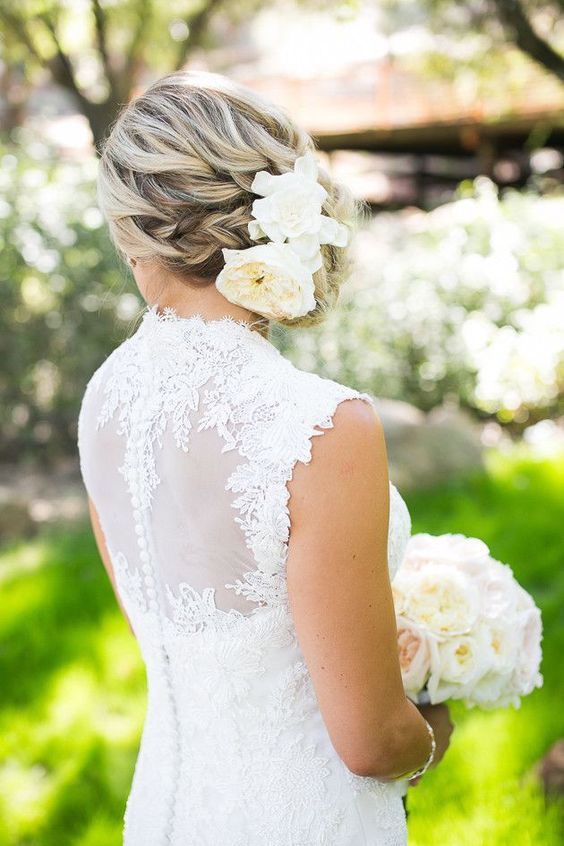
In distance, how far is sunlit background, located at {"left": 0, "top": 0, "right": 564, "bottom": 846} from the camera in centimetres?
306

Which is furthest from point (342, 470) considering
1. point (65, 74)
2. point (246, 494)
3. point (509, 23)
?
point (65, 74)

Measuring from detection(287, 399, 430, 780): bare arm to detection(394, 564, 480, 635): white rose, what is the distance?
369 millimetres

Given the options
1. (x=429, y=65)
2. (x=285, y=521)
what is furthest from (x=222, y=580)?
(x=429, y=65)

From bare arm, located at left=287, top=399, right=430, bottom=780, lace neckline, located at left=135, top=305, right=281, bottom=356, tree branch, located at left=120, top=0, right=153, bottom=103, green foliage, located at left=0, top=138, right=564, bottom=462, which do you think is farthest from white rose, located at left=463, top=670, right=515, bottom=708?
tree branch, located at left=120, top=0, right=153, bottom=103

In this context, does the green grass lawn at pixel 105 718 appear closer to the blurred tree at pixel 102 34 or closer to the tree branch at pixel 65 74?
the blurred tree at pixel 102 34

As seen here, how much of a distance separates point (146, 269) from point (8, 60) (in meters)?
7.87

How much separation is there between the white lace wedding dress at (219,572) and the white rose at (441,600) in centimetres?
28

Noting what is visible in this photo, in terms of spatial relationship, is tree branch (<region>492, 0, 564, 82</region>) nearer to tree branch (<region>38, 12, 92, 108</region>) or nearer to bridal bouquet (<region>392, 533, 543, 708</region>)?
tree branch (<region>38, 12, 92, 108</region>)

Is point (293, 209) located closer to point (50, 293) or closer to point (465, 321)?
point (50, 293)

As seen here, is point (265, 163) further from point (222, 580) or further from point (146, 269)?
point (222, 580)

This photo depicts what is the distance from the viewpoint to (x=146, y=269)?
1553mm

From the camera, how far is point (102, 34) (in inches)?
292

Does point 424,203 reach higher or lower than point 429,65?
lower

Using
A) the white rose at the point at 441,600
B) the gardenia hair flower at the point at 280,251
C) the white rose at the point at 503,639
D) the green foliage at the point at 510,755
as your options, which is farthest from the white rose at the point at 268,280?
the green foliage at the point at 510,755
